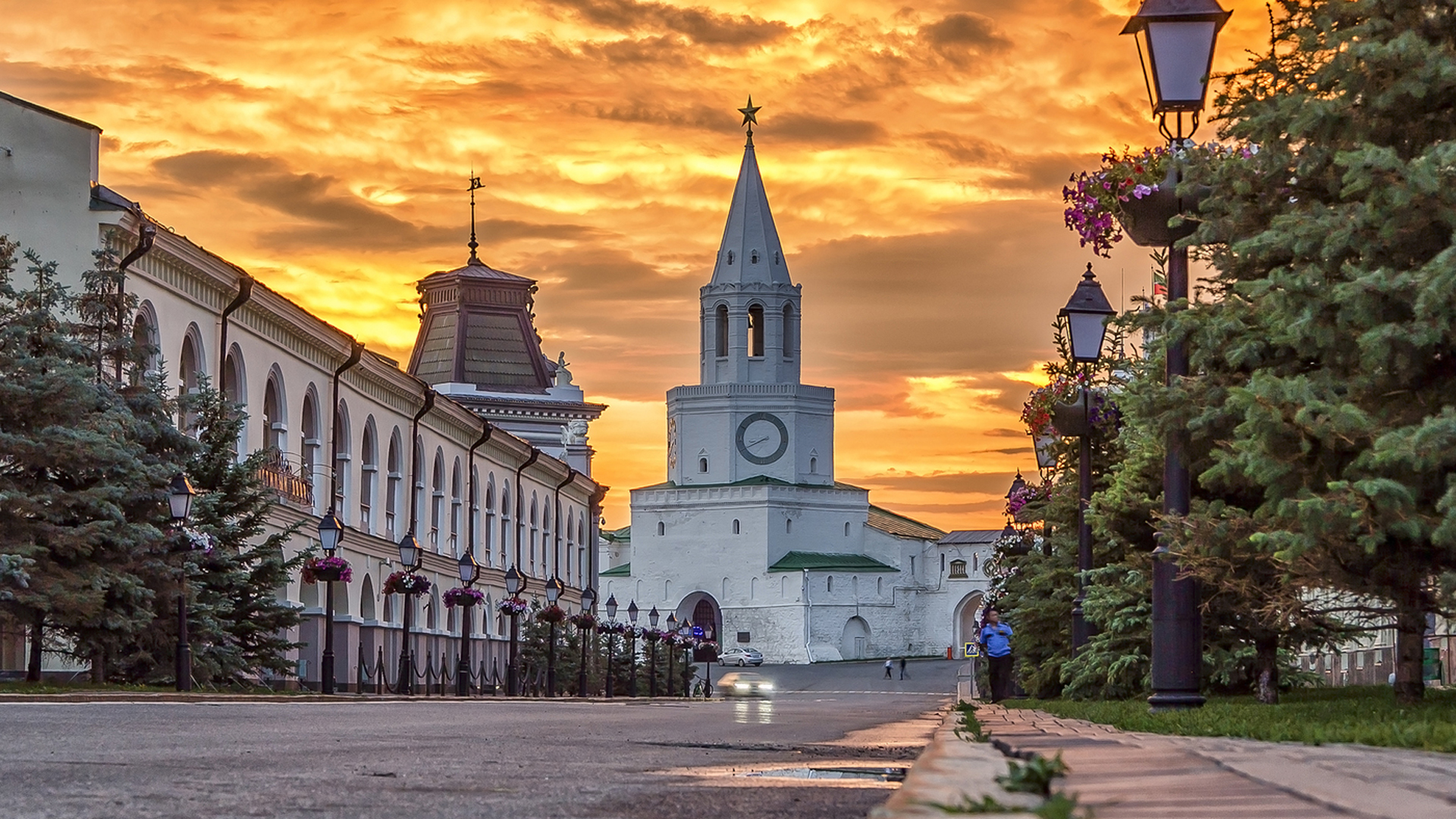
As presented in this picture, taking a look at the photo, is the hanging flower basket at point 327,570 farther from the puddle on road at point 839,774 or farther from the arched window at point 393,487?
the puddle on road at point 839,774

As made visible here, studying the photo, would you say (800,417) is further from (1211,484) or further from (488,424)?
(1211,484)

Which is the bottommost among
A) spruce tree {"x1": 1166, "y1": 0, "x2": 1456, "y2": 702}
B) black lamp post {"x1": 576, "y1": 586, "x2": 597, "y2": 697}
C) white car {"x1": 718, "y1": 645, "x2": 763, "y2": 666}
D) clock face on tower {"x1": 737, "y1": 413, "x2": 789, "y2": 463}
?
white car {"x1": 718, "y1": 645, "x2": 763, "y2": 666}

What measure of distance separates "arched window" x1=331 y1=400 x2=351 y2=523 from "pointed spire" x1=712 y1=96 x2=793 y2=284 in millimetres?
113752

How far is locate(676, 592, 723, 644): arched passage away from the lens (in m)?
154

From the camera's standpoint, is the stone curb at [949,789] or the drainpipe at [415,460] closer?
the stone curb at [949,789]

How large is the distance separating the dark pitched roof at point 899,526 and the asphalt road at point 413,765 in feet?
470

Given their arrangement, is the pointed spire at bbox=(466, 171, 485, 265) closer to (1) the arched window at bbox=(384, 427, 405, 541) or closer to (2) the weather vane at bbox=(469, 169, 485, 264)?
(2) the weather vane at bbox=(469, 169, 485, 264)

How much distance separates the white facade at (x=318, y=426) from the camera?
111ft

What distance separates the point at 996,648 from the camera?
25.3 m

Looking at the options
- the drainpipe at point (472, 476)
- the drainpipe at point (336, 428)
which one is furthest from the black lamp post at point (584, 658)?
the drainpipe at point (336, 428)

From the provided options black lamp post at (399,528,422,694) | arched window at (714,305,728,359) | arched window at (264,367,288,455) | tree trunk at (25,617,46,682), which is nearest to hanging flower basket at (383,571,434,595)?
black lamp post at (399,528,422,694)

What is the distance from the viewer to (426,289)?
104688 mm

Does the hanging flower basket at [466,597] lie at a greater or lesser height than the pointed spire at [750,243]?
lesser

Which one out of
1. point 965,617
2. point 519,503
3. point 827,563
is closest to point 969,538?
point 965,617
